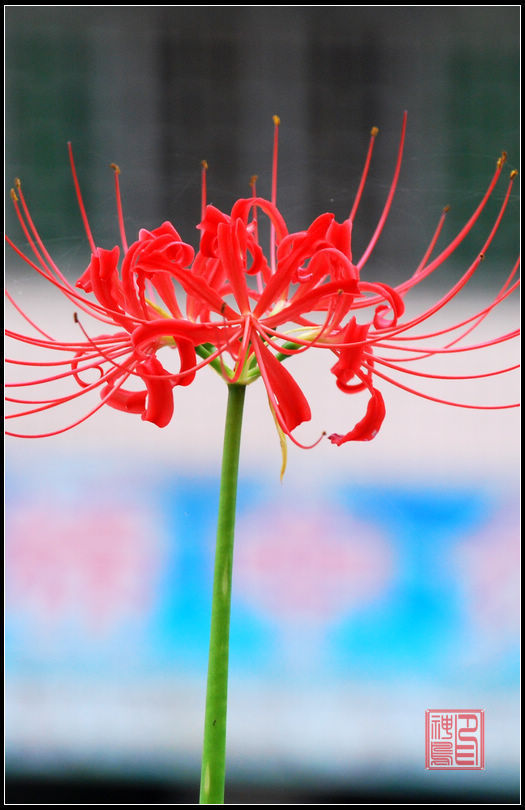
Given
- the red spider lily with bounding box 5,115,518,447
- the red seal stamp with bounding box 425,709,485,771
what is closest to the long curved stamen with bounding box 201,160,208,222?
the red spider lily with bounding box 5,115,518,447

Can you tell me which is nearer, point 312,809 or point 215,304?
point 215,304

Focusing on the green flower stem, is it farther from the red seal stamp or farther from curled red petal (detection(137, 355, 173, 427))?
the red seal stamp

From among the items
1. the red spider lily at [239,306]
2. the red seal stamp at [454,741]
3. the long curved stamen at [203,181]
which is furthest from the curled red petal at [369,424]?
the red seal stamp at [454,741]

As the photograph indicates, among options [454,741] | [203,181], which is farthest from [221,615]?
[203,181]

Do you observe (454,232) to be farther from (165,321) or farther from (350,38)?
(165,321)

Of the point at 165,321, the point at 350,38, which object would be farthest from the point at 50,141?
the point at 165,321
